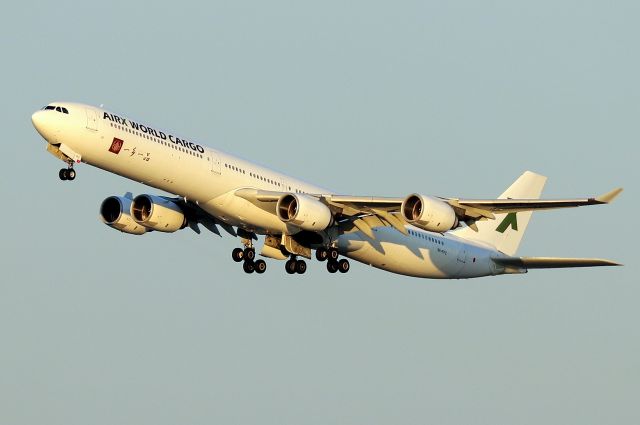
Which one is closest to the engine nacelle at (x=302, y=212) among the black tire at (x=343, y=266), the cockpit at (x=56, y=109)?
the black tire at (x=343, y=266)

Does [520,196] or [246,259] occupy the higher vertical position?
[520,196]

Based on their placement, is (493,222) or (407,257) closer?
(407,257)

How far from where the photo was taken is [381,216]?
58625 millimetres

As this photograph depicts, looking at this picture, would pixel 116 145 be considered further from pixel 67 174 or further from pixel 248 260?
pixel 248 260

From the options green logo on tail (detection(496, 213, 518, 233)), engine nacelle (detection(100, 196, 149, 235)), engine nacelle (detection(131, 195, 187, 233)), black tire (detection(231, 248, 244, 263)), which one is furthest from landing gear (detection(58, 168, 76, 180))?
green logo on tail (detection(496, 213, 518, 233))

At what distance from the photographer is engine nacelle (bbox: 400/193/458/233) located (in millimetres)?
55156

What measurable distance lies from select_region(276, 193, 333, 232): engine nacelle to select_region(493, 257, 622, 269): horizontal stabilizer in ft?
44.0

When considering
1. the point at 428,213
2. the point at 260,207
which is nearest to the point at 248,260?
the point at 260,207

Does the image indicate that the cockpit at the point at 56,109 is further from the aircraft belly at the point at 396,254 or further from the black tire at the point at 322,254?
the aircraft belly at the point at 396,254

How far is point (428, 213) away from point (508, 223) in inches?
722

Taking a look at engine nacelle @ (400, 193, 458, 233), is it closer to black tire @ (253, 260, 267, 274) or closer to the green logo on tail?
black tire @ (253, 260, 267, 274)

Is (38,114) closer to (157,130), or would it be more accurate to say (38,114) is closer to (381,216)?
(157,130)

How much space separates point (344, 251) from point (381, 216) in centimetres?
387

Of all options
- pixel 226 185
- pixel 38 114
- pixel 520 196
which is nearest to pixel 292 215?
pixel 226 185
